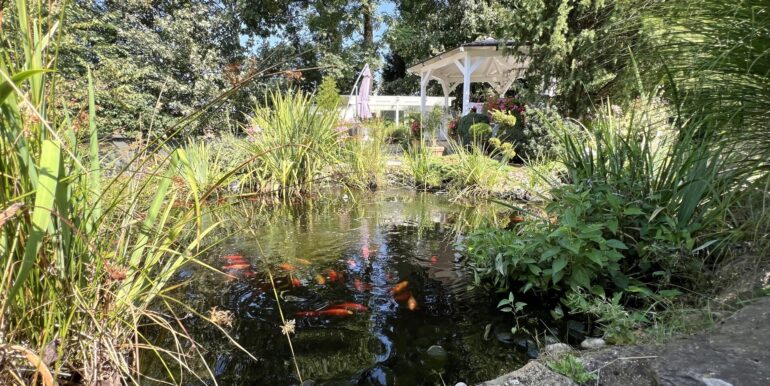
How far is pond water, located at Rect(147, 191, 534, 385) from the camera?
1791 mm

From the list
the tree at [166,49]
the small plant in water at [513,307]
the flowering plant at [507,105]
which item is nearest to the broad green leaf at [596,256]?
the small plant in water at [513,307]

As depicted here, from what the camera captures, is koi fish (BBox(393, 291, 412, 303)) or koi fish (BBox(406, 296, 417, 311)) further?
koi fish (BBox(393, 291, 412, 303))

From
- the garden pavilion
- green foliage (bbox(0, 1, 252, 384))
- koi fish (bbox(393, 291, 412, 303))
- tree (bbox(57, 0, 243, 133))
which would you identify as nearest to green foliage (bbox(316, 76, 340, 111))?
the garden pavilion

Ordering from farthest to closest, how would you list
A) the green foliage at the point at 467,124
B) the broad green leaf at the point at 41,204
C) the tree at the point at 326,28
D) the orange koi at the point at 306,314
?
the tree at the point at 326,28 → the green foliage at the point at 467,124 → the orange koi at the point at 306,314 → the broad green leaf at the point at 41,204

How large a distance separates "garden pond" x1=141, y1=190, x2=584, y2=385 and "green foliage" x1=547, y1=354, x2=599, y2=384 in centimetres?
47

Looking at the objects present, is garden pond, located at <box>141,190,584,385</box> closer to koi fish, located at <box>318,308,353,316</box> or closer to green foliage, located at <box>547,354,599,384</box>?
koi fish, located at <box>318,308,353,316</box>

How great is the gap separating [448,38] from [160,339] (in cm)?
1912

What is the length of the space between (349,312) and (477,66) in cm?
1042

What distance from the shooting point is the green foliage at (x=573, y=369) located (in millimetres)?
1232

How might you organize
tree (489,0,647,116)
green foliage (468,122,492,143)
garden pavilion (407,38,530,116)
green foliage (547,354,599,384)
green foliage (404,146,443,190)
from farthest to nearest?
garden pavilion (407,38,530,116)
green foliage (468,122,492,143)
green foliage (404,146,443,190)
tree (489,0,647,116)
green foliage (547,354,599,384)

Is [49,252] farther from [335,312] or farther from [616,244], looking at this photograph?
[616,244]

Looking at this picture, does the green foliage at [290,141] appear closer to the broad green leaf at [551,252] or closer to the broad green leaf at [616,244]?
the broad green leaf at [551,252]

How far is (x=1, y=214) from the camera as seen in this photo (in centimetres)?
78

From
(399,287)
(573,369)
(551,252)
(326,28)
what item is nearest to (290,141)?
(399,287)
